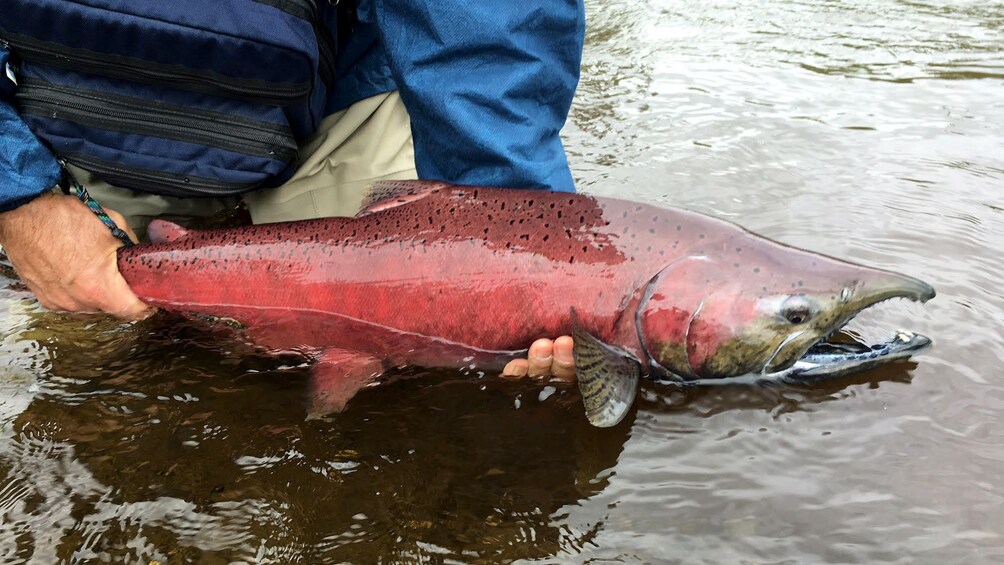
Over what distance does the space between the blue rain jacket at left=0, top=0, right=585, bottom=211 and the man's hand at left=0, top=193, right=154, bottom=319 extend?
0.09 meters

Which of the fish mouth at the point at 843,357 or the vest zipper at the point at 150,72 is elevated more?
the vest zipper at the point at 150,72

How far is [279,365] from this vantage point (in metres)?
2.93

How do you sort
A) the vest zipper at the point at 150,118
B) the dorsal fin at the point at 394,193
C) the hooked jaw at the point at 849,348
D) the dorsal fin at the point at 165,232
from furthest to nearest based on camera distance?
the dorsal fin at the point at 165,232 → the dorsal fin at the point at 394,193 → the vest zipper at the point at 150,118 → the hooked jaw at the point at 849,348

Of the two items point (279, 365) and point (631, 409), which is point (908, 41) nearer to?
point (631, 409)

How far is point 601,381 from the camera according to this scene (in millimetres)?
2395

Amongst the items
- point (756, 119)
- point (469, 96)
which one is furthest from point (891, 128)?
point (469, 96)

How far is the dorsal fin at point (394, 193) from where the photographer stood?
2814 mm

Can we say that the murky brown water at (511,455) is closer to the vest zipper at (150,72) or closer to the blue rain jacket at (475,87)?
the blue rain jacket at (475,87)

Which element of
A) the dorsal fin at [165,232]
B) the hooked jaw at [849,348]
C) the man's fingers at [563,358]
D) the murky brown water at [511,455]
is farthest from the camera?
the dorsal fin at [165,232]

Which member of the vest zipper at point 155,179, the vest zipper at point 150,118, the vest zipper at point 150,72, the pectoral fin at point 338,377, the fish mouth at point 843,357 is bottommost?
the pectoral fin at point 338,377

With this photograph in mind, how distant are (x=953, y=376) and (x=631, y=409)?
1174 mm

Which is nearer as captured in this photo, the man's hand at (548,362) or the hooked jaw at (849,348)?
the hooked jaw at (849,348)

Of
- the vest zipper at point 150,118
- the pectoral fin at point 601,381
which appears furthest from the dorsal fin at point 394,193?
the pectoral fin at point 601,381

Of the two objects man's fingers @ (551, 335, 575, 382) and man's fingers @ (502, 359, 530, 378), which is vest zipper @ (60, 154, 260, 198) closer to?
man's fingers @ (502, 359, 530, 378)
